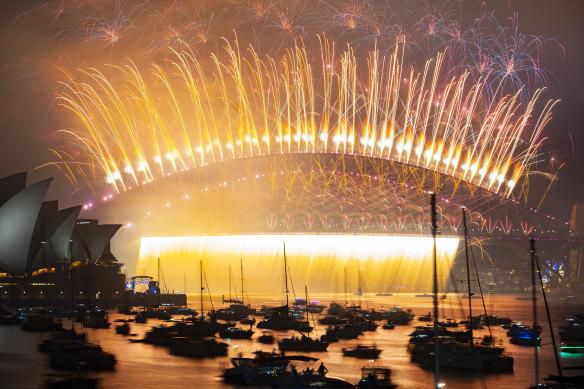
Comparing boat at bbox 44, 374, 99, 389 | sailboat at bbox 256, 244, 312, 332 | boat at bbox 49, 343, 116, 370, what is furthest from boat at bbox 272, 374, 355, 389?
sailboat at bbox 256, 244, 312, 332

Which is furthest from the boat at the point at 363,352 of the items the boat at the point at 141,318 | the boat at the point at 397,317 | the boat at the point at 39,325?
the boat at the point at 141,318

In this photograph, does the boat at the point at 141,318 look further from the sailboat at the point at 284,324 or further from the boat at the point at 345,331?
the boat at the point at 345,331

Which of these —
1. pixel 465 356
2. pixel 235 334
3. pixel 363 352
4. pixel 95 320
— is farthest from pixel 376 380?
pixel 95 320

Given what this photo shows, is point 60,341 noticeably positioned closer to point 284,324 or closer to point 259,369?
point 259,369

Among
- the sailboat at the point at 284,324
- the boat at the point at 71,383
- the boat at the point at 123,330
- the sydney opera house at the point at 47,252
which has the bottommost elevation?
the boat at the point at 71,383

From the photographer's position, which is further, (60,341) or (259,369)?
(60,341)

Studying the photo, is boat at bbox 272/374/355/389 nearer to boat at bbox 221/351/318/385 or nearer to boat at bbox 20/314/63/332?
boat at bbox 221/351/318/385

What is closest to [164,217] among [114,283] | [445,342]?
[114,283]

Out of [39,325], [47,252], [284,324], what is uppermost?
[47,252]

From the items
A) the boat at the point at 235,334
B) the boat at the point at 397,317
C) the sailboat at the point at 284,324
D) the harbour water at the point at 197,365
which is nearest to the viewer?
the harbour water at the point at 197,365
